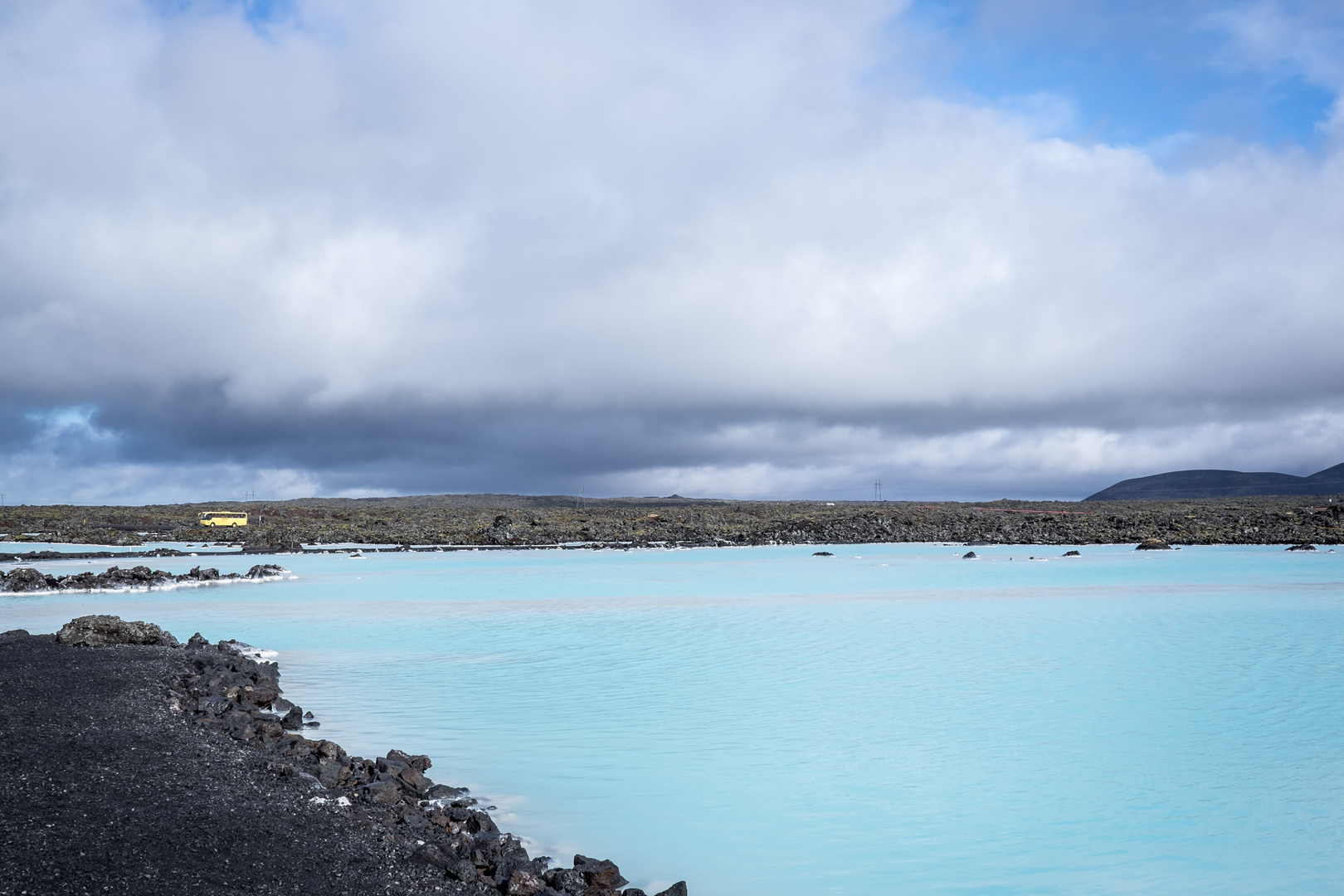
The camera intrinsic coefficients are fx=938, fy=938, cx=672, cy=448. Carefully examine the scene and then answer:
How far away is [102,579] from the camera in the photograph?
2320 centimetres

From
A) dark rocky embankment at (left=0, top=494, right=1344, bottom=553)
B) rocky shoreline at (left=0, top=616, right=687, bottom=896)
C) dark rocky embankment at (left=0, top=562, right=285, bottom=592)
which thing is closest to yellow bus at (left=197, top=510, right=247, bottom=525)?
dark rocky embankment at (left=0, top=494, right=1344, bottom=553)

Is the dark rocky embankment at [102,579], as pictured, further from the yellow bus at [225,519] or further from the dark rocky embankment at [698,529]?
the yellow bus at [225,519]

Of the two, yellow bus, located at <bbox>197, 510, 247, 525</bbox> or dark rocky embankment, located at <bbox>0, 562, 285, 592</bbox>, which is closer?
dark rocky embankment, located at <bbox>0, 562, 285, 592</bbox>

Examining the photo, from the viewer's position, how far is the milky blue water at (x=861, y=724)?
595 cm

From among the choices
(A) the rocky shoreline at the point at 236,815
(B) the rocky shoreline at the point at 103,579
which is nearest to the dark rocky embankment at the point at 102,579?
(B) the rocky shoreline at the point at 103,579

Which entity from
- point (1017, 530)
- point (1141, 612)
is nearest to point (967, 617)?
point (1141, 612)

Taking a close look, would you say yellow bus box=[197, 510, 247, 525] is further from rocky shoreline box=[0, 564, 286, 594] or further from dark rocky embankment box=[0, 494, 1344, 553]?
rocky shoreline box=[0, 564, 286, 594]

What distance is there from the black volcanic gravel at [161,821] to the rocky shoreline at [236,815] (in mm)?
11

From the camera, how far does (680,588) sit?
82.4ft

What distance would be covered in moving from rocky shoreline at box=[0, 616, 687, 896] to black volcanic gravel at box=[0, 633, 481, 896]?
0.4 inches

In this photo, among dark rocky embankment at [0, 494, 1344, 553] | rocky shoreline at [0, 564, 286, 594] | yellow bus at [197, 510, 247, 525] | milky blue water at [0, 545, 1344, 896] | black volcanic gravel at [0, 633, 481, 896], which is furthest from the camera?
yellow bus at [197, 510, 247, 525]

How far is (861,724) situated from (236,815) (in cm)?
605

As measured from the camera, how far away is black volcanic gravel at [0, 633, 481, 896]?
165 inches

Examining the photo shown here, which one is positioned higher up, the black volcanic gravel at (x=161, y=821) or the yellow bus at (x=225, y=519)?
the yellow bus at (x=225, y=519)
